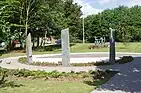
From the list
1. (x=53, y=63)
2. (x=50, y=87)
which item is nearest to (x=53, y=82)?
(x=50, y=87)

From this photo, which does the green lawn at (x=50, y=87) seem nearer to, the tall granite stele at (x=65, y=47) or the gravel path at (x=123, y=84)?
the gravel path at (x=123, y=84)

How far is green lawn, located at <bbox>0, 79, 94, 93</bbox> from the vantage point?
469 inches

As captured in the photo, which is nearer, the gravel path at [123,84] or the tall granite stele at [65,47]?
the gravel path at [123,84]

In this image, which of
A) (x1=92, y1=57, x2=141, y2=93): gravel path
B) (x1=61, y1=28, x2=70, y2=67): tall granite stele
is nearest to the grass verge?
(x1=92, y1=57, x2=141, y2=93): gravel path

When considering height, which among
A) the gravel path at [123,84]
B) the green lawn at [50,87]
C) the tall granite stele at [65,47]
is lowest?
the green lawn at [50,87]

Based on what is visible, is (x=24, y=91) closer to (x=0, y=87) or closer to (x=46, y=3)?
(x=0, y=87)

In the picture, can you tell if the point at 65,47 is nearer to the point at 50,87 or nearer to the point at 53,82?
the point at 53,82

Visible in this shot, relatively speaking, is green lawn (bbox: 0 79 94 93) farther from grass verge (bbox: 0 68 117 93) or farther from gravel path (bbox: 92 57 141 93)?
gravel path (bbox: 92 57 141 93)

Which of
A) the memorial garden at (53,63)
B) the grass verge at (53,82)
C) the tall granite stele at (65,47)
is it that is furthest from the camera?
the tall granite stele at (65,47)

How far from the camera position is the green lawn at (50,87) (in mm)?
11909

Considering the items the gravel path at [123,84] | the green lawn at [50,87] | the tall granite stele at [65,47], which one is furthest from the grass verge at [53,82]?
the tall granite stele at [65,47]

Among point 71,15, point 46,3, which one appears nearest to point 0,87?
point 46,3

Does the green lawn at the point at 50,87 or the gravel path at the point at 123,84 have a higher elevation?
the gravel path at the point at 123,84

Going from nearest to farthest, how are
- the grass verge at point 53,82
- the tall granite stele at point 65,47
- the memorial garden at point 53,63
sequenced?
the memorial garden at point 53,63 < the grass verge at point 53,82 < the tall granite stele at point 65,47
